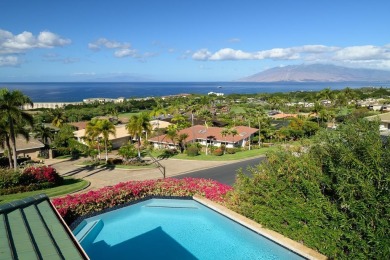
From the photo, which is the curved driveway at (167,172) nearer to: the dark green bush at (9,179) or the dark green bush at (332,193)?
the dark green bush at (9,179)

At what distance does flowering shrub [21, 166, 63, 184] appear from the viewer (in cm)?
2720

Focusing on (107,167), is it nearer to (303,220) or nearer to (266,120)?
(303,220)

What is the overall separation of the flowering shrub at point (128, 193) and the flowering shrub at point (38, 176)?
920 centimetres

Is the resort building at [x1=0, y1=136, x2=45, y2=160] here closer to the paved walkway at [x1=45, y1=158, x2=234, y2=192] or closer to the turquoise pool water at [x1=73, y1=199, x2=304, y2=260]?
the paved walkway at [x1=45, y1=158, x2=234, y2=192]

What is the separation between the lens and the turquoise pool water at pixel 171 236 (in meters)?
15.6

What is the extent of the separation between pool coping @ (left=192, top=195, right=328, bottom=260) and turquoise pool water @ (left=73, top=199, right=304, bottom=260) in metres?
0.22

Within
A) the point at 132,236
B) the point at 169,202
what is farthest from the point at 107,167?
the point at 132,236

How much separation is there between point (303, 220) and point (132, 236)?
9232 mm

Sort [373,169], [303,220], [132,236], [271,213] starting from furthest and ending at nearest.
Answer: [132,236], [271,213], [303,220], [373,169]

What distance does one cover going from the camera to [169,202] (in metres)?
21.9

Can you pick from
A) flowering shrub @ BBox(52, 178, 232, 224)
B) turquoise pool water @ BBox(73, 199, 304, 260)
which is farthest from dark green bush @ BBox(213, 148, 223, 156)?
turquoise pool water @ BBox(73, 199, 304, 260)

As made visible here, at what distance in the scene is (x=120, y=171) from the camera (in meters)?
37.7

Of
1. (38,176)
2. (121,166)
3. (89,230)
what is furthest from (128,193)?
(121,166)

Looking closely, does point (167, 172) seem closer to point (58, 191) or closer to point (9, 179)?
point (58, 191)
